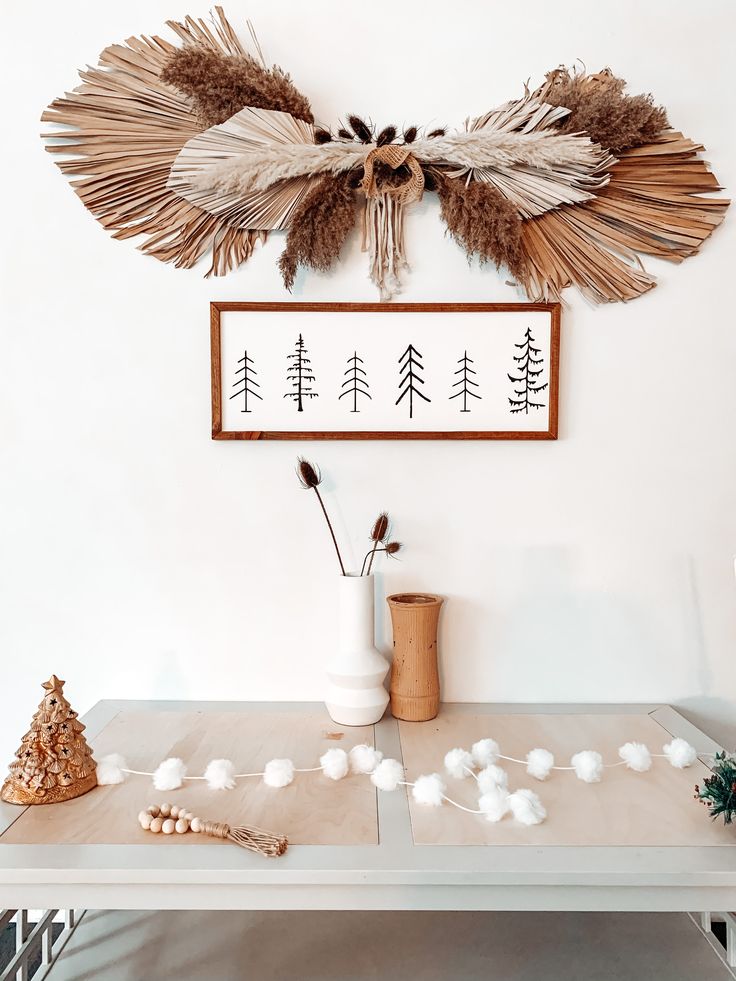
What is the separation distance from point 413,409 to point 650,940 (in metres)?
1.03

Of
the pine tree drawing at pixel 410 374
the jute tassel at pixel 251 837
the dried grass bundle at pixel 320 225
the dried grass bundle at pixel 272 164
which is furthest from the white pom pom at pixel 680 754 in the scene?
the dried grass bundle at pixel 272 164

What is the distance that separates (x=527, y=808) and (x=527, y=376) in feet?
2.45

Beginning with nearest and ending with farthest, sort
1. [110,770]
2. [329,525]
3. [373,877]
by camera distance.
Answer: [373,877]
[110,770]
[329,525]

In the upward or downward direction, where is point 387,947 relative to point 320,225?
downward

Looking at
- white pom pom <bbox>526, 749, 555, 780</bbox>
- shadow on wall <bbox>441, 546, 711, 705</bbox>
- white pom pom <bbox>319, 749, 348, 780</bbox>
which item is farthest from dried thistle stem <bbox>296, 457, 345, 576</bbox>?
white pom pom <bbox>526, 749, 555, 780</bbox>

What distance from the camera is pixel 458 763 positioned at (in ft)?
3.34

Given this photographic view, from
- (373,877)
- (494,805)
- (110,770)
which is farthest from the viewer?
(110,770)

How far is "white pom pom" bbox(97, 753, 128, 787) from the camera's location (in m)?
1.00

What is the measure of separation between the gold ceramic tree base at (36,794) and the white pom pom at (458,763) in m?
0.52

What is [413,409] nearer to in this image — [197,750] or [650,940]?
[197,750]

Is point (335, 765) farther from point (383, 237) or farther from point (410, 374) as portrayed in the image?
point (383, 237)

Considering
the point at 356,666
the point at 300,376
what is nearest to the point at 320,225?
the point at 300,376

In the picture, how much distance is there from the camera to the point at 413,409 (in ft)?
4.29

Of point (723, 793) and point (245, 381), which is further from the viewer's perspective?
point (245, 381)
